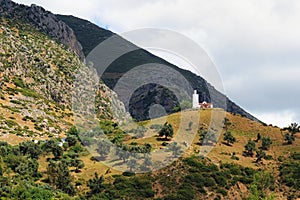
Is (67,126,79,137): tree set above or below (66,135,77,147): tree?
above

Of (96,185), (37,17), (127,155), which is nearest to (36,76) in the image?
(37,17)

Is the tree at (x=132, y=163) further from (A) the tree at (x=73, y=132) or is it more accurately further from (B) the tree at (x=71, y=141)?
(A) the tree at (x=73, y=132)

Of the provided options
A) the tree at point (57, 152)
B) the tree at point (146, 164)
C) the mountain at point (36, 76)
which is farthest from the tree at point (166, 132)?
the mountain at point (36, 76)

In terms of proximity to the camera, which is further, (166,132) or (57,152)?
(166,132)

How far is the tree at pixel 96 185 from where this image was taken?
54.6m

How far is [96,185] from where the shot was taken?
55.2 meters

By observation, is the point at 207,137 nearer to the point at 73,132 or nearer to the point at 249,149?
the point at 249,149

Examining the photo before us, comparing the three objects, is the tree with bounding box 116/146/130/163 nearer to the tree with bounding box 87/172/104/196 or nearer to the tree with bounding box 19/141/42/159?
the tree with bounding box 87/172/104/196

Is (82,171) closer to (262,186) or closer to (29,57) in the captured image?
(262,186)

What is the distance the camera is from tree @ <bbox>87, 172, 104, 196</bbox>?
54.6 meters

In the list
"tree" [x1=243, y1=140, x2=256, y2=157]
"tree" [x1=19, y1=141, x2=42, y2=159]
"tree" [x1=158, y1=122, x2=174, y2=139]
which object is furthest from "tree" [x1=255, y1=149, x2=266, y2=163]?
"tree" [x1=19, y1=141, x2=42, y2=159]

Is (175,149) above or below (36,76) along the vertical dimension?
below

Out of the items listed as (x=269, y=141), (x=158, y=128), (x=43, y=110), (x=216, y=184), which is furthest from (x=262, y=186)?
(x=43, y=110)

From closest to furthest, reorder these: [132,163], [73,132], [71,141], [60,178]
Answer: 1. [60,178]
2. [132,163]
3. [71,141]
4. [73,132]
